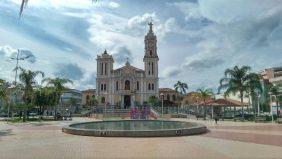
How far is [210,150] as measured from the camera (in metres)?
13.9

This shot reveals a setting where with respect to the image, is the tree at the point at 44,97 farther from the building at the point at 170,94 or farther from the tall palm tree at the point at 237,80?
the building at the point at 170,94

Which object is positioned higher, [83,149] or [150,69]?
[150,69]

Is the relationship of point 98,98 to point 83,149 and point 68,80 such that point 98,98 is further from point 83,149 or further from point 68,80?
point 83,149

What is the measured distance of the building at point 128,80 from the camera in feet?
254

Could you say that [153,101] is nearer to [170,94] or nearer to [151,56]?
[151,56]

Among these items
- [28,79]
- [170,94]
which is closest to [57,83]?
[28,79]

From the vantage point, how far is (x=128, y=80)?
3110 inches

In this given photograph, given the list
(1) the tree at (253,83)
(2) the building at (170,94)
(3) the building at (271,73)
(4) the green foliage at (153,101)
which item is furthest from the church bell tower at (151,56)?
(1) the tree at (253,83)

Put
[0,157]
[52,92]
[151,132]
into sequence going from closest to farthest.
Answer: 1. [0,157]
2. [151,132]
3. [52,92]

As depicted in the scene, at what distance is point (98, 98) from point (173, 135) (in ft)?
199

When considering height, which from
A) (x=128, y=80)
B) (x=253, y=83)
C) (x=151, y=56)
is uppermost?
(x=151, y=56)

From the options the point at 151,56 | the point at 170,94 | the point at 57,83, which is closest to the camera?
the point at 57,83

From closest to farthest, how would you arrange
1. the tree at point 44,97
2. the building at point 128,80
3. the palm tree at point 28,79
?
the palm tree at point 28,79, the tree at point 44,97, the building at point 128,80

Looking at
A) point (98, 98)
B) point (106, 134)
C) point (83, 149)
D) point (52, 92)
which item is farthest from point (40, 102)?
point (83, 149)
